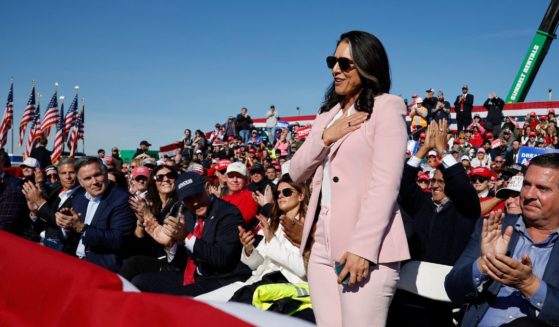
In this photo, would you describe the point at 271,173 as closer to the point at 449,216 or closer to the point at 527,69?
the point at 449,216

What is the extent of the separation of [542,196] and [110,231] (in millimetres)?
3901

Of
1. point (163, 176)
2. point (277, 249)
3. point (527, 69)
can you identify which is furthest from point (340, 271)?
point (527, 69)

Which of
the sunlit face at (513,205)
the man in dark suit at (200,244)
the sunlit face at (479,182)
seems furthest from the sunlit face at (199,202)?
the sunlit face at (479,182)

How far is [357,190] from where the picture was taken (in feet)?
8.05

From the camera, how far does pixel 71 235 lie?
577 centimetres

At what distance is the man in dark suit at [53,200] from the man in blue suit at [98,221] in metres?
0.50

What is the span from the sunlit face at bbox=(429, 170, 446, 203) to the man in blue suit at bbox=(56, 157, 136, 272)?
299 cm

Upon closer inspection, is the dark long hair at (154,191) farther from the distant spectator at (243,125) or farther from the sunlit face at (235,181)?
the distant spectator at (243,125)

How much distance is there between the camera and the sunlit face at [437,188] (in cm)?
523

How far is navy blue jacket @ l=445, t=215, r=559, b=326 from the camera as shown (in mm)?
2637

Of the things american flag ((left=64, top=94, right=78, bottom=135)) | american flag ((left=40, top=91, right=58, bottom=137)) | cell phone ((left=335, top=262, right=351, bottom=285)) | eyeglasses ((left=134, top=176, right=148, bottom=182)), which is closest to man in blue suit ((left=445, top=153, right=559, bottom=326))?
cell phone ((left=335, top=262, right=351, bottom=285))

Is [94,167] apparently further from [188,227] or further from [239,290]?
[239,290]

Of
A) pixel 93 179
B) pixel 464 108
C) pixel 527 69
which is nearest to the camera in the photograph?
pixel 93 179

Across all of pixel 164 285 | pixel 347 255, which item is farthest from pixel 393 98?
pixel 164 285
